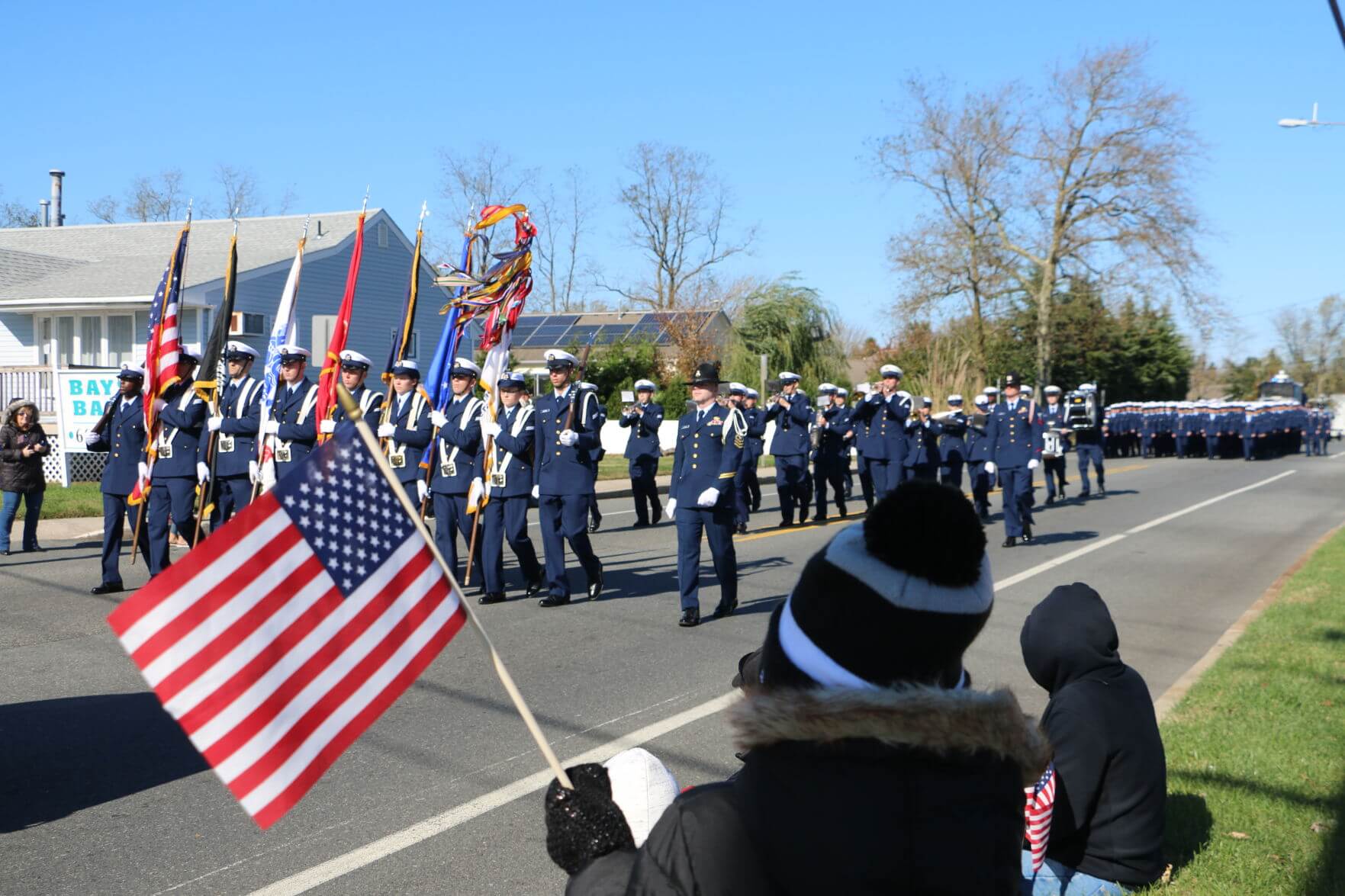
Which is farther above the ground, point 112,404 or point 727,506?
point 112,404

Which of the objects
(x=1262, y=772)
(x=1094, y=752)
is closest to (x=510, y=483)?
(x=1262, y=772)

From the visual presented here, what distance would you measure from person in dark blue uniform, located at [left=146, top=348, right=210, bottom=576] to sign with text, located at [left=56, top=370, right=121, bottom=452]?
11.4 meters

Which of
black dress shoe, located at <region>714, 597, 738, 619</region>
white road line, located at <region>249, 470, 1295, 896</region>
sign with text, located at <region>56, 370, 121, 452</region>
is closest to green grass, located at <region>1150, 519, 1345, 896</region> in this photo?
white road line, located at <region>249, 470, 1295, 896</region>

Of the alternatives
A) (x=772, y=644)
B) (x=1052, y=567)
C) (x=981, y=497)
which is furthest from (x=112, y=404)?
(x=981, y=497)

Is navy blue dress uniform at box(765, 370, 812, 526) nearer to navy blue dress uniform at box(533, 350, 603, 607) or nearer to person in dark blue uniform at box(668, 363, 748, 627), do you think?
navy blue dress uniform at box(533, 350, 603, 607)

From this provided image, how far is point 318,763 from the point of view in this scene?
8.98ft

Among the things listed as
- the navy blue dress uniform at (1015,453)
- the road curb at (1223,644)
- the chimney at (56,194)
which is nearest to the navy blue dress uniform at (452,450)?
the road curb at (1223,644)

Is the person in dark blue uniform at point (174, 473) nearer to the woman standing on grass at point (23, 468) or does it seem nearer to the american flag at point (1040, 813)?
the woman standing on grass at point (23, 468)

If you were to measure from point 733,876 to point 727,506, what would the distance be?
8303 millimetres

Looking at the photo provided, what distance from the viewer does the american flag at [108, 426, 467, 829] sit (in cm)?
261

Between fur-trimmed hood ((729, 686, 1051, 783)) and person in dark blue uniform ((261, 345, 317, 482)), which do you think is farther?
person in dark blue uniform ((261, 345, 317, 482))

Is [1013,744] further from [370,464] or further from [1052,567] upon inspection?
[1052,567]

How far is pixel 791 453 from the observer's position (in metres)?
18.2

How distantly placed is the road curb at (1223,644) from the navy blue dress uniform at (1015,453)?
306 centimetres
